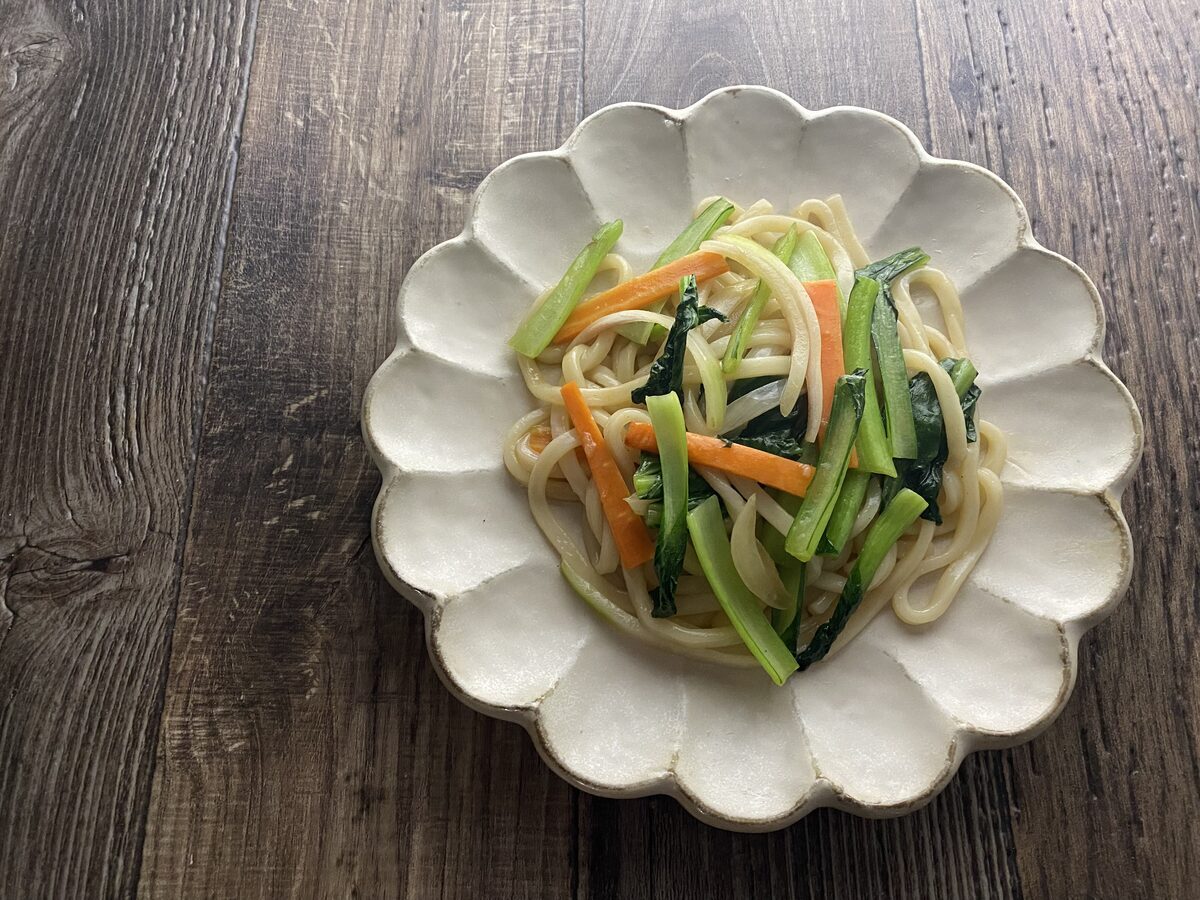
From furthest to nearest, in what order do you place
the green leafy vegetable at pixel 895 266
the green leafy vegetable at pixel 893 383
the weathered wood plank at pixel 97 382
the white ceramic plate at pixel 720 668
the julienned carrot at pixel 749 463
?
the green leafy vegetable at pixel 895 266 → the weathered wood plank at pixel 97 382 → the green leafy vegetable at pixel 893 383 → the julienned carrot at pixel 749 463 → the white ceramic plate at pixel 720 668

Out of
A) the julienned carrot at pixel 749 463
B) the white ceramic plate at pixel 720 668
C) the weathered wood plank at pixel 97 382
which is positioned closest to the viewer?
the white ceramic plate at pixel 720 668

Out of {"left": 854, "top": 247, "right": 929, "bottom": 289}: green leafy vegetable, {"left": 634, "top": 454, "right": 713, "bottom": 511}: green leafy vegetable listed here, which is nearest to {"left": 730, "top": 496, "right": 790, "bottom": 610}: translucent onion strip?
{"left": 634, "top": 454, "right": 713, "bottom": 511}: green leafy vegetable

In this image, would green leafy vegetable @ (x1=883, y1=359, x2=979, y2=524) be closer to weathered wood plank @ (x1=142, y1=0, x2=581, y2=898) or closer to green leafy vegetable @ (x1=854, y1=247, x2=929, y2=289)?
green leafy vegetable @ (x1=854, y1=247, x2=929, y2=289)

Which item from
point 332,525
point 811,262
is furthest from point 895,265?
point 332,525

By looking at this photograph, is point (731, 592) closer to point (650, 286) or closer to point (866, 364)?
point (866, 364)

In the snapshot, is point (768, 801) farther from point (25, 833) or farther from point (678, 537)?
point (25, 833)

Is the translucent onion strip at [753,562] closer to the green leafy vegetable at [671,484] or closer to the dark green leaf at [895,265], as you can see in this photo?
the green leafy vegetable at [671,484]

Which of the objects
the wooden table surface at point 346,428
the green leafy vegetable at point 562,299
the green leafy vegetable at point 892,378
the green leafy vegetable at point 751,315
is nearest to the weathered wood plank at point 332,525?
the wooden table surface at point 346,428
